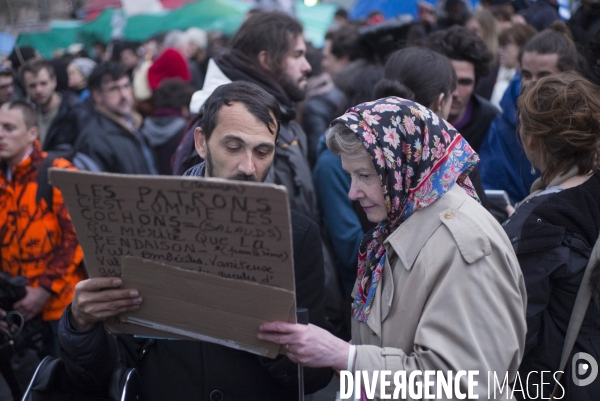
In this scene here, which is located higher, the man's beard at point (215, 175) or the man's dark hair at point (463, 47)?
the man's beard at point (215, 175)

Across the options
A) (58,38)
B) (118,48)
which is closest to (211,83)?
(118,48)

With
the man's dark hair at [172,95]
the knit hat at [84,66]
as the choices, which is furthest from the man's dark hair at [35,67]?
the knit hat at [84,66]

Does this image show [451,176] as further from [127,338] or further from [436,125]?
[127,338]

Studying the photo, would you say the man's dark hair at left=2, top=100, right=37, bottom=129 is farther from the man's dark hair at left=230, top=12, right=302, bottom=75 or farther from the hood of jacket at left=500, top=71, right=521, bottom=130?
the hood of jacket at left=500, top=71, right=521, bottom=130

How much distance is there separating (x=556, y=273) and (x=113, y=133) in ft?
14.0

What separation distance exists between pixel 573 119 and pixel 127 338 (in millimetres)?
1966

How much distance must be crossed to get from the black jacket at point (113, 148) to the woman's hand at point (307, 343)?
381cm

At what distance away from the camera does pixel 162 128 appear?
20.0ft

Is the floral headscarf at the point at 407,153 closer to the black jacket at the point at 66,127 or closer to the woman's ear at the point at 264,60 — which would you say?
the woman's ear at the point at 264,60

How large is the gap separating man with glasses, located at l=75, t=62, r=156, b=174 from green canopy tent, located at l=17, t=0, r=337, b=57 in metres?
8.65

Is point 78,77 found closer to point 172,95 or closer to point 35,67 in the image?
point 35,67

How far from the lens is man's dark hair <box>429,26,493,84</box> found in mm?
4375

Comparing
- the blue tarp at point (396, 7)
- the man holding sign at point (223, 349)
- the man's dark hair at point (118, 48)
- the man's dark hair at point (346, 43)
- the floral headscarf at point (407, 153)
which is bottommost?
the man's dark hair at point (118, 48)

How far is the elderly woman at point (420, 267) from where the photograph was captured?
1.92 meters
